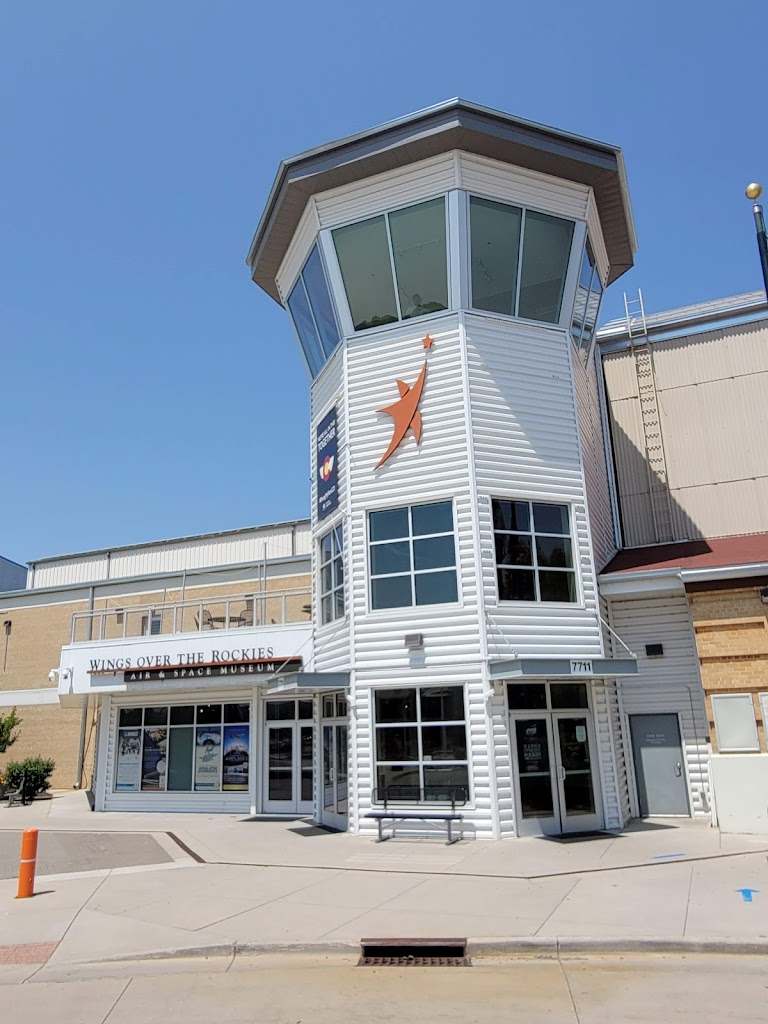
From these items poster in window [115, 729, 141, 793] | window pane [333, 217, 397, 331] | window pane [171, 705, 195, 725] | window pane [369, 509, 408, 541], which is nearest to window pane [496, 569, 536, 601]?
window pane [369, 509, 408, 541]

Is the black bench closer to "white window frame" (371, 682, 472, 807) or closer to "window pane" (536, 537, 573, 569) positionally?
"white window frame" (371, 682, 472, 807)

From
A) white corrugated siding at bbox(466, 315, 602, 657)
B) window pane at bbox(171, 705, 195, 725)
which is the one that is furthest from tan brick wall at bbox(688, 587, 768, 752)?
window pane at bbox(171, 705, 195, 725)

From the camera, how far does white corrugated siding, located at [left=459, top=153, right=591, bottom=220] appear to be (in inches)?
640

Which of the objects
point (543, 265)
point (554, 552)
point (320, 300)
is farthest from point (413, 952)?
point (320, 300)

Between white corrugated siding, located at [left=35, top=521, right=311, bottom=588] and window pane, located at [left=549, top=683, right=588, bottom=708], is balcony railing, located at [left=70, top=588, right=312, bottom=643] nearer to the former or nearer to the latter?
white corrugated siding, located at [left=35, top=521, right=311, bottom=588]

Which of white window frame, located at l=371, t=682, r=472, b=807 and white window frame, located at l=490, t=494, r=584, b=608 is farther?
white window frame, located at l=490, t=494, r=584, b=608

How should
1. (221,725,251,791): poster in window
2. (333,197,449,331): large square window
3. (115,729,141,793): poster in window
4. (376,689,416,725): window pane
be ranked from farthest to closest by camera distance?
(115,729,141,793): poster in window, (221,725,251,791): poster in window, (333,197,449,331): large square window, (376,689,416,725): window pane

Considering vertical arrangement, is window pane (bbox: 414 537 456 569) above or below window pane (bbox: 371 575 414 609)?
above

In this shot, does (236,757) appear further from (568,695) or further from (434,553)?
(568,695)

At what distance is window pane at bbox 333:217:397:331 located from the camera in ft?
54.9

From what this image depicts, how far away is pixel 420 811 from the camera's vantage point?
14.3m

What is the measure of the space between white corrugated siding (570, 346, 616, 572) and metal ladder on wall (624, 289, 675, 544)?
1244 mm

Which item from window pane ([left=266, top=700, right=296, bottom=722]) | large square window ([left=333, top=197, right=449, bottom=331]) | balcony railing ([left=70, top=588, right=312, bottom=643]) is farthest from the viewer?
balcony railing ([left=70, top=588, right=312, bottom=643])

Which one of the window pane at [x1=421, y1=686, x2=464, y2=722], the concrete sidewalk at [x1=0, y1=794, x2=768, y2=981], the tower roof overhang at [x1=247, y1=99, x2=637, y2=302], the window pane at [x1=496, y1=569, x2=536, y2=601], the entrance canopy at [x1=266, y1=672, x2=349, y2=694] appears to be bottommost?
the concrete sidewalk at [x1=0, y1=794, x2=768, y2=981]
